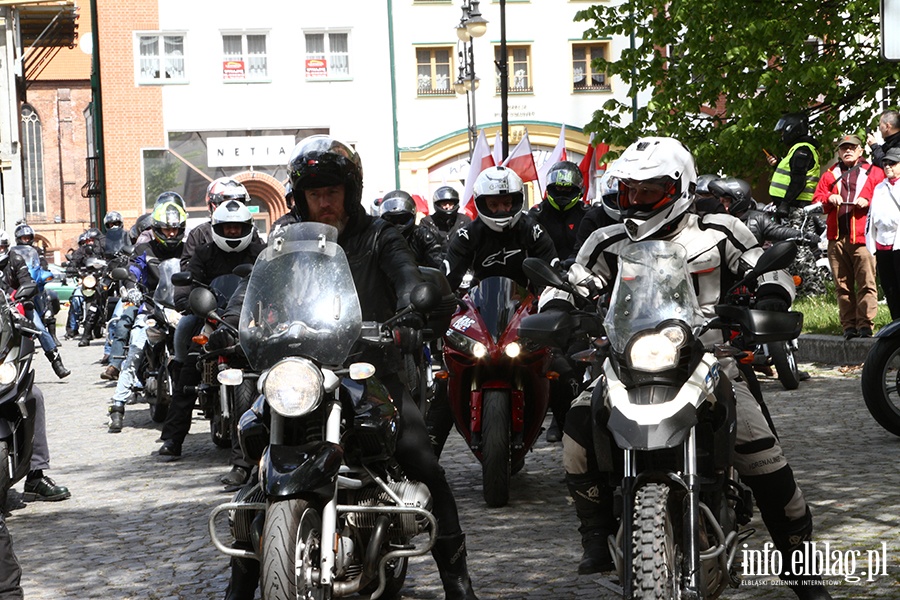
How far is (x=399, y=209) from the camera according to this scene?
568 inches

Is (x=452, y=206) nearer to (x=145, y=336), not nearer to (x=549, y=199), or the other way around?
(x=145, y=336)

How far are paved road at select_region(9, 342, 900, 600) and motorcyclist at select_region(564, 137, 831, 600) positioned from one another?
2.02ft

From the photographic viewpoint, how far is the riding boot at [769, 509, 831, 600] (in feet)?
17.0

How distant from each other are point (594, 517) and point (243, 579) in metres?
1.26

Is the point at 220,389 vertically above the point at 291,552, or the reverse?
the point at 291,552

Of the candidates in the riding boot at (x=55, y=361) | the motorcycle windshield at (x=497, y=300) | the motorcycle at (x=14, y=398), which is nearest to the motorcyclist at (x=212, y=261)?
the motorcycle at (x=14, y=398)

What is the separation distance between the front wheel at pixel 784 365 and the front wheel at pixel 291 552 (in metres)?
8.43

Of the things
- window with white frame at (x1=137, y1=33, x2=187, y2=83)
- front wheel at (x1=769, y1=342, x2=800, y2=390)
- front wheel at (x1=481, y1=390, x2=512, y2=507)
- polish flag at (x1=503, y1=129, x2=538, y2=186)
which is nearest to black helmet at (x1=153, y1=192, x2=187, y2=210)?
front wheel at (x1=769, y1=342, x2=800, y2=390)

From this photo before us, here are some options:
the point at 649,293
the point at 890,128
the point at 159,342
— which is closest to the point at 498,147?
the point at 890,128

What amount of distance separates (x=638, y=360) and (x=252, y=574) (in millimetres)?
1684

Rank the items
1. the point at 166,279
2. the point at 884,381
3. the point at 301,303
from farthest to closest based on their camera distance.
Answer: the point at 166,279 < the point at 884,381 < the point at 301,303

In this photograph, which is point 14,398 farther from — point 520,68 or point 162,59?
point 520,68

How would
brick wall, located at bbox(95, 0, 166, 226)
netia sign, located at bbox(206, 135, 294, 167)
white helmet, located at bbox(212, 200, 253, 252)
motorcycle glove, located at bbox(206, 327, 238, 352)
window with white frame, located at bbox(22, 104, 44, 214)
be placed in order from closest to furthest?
1. motorcycle glove, located at bbox(206, 327, 238, 352)
2. white helmet, located at bbox(212, 200, 253, 252)
3. netia sign, located at bbox(206, 135, 294, 167)
4. brick wall, located at bbox(95, 0, 166, 226)
5. window with white frame, located at bbox(22, 104, 44, 214)

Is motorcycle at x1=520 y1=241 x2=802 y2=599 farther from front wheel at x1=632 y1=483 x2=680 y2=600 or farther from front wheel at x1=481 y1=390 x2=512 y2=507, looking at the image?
front wheel at x1=481 y1=390 x2=512 y2=507
